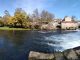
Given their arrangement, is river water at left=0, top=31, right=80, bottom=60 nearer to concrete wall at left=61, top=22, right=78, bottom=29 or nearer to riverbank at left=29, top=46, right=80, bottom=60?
riverbank at left=29, top=46, right=80, bottom=60

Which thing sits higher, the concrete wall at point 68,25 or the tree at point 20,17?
the tree at point 20,17

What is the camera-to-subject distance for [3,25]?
267 ft

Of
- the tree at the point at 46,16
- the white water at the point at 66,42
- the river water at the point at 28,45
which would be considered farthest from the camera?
the tree at the point at 46,16

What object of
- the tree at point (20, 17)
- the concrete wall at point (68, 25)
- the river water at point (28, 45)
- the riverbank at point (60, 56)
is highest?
the tree at point (20, 17)

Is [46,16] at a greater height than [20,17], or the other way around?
[46,16]

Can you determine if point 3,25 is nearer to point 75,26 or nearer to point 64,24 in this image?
point 64,24

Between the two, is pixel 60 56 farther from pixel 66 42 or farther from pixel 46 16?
pixel 46 16

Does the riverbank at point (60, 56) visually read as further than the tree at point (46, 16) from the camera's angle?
No

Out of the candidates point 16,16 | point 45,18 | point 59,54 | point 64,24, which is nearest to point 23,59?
point 59,54

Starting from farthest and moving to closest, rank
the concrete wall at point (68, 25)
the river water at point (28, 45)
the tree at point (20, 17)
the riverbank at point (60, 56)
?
the concrete wall at point (68, 25)
the tree at point (20, 17)
the river water at point (28, 45)
the riverbank at point (60, 56)

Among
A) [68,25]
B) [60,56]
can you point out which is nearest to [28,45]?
[60,56]

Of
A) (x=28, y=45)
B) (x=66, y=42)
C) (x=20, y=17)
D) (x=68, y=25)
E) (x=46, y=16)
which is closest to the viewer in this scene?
(x=28, y=45)

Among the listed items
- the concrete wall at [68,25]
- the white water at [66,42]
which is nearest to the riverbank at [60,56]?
the white water at [66,42]

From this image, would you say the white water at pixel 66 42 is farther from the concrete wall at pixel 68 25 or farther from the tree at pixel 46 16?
the tree at pixel 46 16
